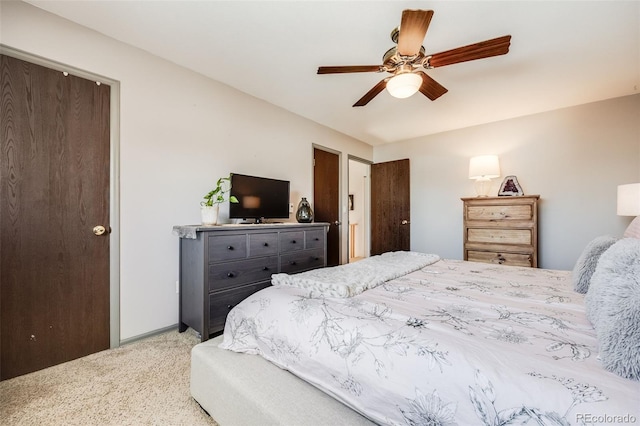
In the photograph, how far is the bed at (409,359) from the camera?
0.69 m

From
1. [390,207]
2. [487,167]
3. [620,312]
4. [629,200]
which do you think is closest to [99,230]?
[620,312]

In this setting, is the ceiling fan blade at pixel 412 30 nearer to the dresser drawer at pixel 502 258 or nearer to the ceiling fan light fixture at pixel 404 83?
the ceiling fan light fixture at pixel 404 83

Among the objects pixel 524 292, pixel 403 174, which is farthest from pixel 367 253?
pixel 524 292

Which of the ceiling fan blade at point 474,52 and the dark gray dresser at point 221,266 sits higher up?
the ceiling fan blade at point 474,52

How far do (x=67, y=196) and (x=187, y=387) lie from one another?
160 centimetres

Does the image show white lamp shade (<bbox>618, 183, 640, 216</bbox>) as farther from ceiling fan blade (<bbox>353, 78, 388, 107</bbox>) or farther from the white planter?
the white planter

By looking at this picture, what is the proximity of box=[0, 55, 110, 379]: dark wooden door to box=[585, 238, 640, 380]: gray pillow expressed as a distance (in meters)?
2.83

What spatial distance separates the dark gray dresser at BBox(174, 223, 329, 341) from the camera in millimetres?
2057

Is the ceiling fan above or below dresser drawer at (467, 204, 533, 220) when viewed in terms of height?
above

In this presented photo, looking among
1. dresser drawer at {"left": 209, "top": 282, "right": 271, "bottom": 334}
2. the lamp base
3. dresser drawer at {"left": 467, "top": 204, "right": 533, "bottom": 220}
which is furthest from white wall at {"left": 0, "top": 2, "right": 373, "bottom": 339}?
the lamp base

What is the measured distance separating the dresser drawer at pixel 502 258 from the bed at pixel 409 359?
1.85 metres


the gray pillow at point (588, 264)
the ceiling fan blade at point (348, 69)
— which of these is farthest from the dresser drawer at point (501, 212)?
the ceiling fan blade at point (348, 69)

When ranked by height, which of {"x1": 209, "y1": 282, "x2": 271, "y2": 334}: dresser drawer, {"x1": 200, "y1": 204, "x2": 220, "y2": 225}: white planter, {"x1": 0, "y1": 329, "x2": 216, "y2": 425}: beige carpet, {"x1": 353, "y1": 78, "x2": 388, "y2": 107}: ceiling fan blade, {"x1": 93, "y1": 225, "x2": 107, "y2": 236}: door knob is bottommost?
{"x1": 0, "y1": 329, "x2": 216, "y2": 425}: beige carpet

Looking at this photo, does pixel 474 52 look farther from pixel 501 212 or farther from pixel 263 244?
pixel 501 212
